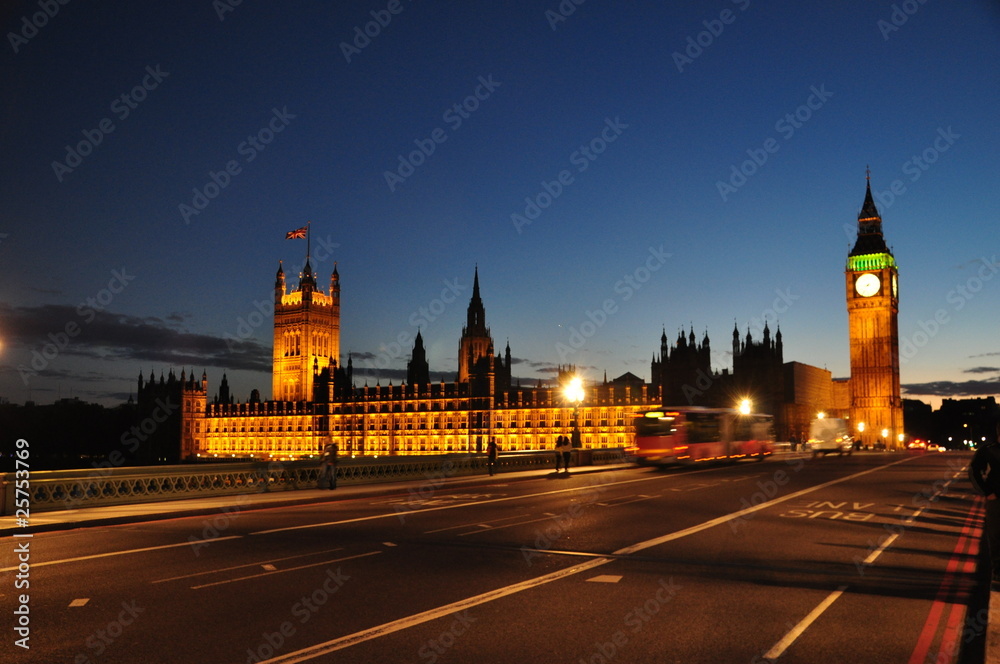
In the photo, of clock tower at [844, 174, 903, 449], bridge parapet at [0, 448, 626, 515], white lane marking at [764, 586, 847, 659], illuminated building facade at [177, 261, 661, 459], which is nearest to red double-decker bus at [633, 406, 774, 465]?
bridge parapet at [0, 448, 626, 515]

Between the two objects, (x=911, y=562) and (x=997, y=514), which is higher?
(x=997, y=514)

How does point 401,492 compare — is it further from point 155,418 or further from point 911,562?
point 155,418

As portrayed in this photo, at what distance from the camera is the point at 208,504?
23.3 m

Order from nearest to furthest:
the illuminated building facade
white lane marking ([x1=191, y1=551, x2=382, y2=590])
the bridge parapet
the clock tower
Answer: white lane marking ([x1=191, y1=551, x2=382, y2=590])
the bridge parapet
the illuminated building facade
the clock tower

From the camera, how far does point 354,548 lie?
47.5 ft

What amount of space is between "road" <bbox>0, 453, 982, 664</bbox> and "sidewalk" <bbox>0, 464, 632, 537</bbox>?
697mm

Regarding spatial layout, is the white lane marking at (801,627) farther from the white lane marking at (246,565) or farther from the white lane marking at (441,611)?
the white lane marking at (246,565)

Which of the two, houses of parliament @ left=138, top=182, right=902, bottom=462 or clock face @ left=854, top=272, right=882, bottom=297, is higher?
clock face @ left=854, top=272, right=882, bottom=297

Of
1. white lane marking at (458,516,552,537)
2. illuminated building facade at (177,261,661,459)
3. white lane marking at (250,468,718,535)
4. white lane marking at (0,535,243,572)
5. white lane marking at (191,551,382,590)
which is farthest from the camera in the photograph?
illuminated building facade at (177,261,661,459)

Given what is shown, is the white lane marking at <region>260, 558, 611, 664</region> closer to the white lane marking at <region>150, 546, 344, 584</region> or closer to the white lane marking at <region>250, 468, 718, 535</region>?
the white lane marking at <region>150, 546, 344, 584</region>

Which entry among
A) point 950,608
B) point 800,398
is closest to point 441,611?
point 950,608

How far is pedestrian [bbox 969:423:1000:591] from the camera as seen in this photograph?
10.7 m

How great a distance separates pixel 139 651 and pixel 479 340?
161 metres

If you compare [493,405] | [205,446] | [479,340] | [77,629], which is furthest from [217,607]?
[205,446]
